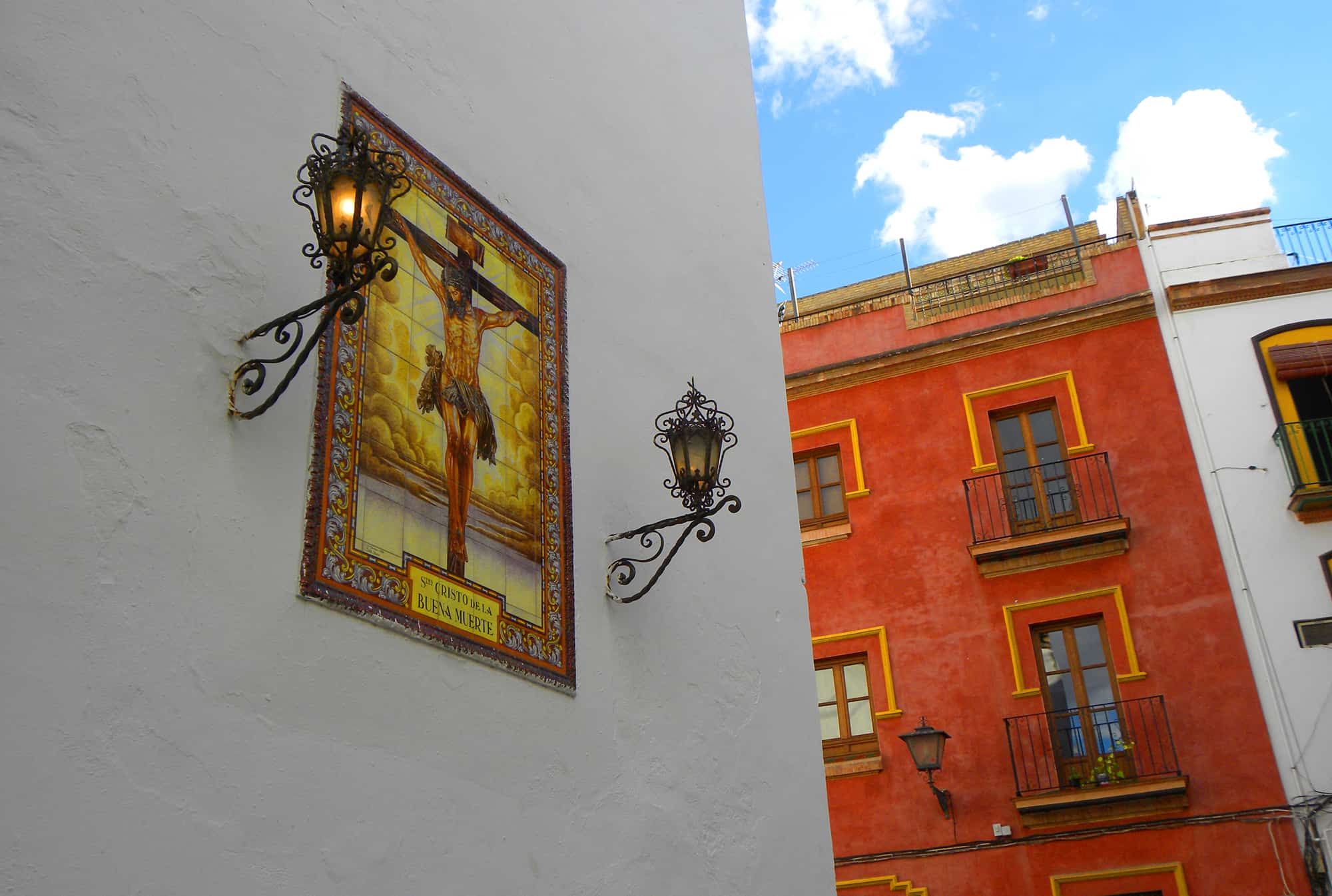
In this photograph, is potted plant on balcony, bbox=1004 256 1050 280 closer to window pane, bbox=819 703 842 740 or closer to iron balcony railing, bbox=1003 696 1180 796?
iron balcony railing, bbox=1003 696 1180 796

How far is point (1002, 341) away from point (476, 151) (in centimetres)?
1031

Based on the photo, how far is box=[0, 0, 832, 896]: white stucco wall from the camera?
3.33 meters

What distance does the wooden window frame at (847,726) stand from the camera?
13.7 metres

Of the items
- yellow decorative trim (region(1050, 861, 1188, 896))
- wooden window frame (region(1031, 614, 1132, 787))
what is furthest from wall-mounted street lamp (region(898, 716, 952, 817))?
yellow decorative trim (region(1050, 861, 1188, 896))

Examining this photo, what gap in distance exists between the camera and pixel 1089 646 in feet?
43.8

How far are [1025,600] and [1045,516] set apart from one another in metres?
0.95

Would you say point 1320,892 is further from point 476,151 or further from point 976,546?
point 476,151

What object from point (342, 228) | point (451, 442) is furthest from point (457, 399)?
point (342, 228)

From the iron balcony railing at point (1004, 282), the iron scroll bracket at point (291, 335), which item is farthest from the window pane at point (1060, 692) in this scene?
the iron scroll bracket at point (291, 335)

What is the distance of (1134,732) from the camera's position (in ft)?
41.7

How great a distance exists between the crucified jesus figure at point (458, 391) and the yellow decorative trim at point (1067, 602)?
375 inches

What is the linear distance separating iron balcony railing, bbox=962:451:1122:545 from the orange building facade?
0.03m

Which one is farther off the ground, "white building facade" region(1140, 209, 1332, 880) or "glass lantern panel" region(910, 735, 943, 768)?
"white building facade" region(1140, 209, 1332, 880)

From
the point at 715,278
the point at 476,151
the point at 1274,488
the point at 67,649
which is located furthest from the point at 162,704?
the point at 1274,488
